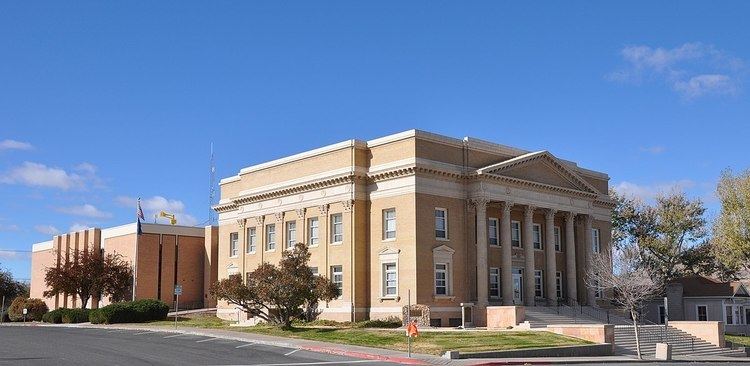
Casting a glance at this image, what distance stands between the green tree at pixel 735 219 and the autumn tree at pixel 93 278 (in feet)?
158

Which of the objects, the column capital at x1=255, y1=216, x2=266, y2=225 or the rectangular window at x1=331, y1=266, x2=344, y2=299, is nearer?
the rectangular window at x1=331, y1=266, x2=344, y2=299

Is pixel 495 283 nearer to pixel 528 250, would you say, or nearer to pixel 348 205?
pixel 528 250

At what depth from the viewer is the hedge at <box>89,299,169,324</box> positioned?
57875 mm

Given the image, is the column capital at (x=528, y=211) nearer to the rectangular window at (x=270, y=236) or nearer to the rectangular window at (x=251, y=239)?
the rectangular window at (x=270, y=236)

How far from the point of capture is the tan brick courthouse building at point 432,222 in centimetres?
4888

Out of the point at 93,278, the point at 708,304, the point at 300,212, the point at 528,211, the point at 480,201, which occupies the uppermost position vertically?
the point at 480,201

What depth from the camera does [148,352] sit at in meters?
31.4

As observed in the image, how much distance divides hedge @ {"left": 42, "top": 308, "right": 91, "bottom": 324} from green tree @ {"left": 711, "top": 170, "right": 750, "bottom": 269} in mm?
47695

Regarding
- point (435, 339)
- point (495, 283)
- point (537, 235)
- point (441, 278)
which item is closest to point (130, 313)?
point (441, 278)

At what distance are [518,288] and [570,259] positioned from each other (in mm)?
5608

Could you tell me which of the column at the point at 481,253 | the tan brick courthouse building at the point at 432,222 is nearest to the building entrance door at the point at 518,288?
the tan brick courthouse building at the point at 432,222

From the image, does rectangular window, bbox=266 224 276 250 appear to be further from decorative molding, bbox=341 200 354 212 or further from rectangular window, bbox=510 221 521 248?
rectangular window, bbox=510 221 521 248

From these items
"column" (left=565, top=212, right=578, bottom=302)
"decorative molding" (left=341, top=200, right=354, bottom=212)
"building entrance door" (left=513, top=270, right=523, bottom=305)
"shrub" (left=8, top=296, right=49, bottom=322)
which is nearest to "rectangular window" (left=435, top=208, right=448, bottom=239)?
"decorative molding" (left=341, top=200, right=354, bottom=212)

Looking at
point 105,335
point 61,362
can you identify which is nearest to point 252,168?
point 105,335
